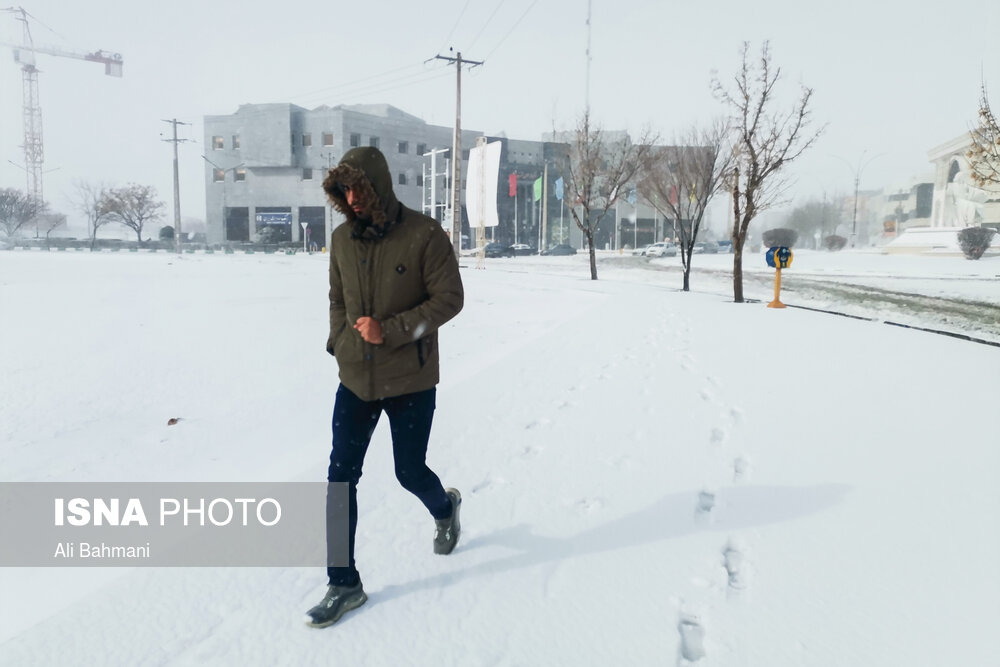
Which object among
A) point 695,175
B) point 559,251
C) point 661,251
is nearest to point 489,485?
point 695,175

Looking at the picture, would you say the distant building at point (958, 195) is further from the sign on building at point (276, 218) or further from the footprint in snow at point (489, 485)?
the footprint in snow at point (489, 485)

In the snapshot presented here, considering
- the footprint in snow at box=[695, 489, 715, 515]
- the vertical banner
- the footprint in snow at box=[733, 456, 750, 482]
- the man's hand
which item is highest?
the vertical banner

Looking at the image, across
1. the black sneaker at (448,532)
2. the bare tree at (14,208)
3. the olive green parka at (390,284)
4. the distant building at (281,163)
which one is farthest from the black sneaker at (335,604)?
the bare tree at (14,208)

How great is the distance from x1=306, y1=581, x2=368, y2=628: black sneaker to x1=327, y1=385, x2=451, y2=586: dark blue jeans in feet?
0.10

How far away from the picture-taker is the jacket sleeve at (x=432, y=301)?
2.54 metres

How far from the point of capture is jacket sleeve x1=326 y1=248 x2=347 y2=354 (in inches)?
110

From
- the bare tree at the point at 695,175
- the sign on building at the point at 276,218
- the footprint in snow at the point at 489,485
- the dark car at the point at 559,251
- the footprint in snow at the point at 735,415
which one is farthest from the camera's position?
the sign on building at the point at 276,218

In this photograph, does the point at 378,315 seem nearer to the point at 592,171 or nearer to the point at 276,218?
the point at 592,171

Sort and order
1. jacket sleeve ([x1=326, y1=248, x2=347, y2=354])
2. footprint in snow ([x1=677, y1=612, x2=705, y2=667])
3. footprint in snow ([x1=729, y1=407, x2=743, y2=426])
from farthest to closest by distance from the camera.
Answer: footprint in snow ([x1=729, y1=407, x2=743, y2=426]), jacket sleeve ([x1=326, y1=248, x2=347, y2=354]), footprint in snow ([x1=677, y1=612, x2=705, y2=667])

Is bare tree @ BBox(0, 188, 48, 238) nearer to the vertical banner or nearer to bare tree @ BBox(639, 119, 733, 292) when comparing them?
the vertical banner

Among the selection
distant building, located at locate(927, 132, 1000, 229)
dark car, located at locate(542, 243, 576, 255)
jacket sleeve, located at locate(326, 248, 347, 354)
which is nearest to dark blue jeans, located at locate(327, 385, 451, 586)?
jacket sleeve, located at locate(326, 248, 347, 354)

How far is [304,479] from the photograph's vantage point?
427cm

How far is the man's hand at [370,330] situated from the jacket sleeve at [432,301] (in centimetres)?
3

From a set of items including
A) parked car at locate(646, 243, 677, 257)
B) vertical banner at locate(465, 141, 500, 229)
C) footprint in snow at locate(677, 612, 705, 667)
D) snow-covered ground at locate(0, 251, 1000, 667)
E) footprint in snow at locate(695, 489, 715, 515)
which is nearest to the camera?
footprint in snow at locate(677, 612, 705, 667)
